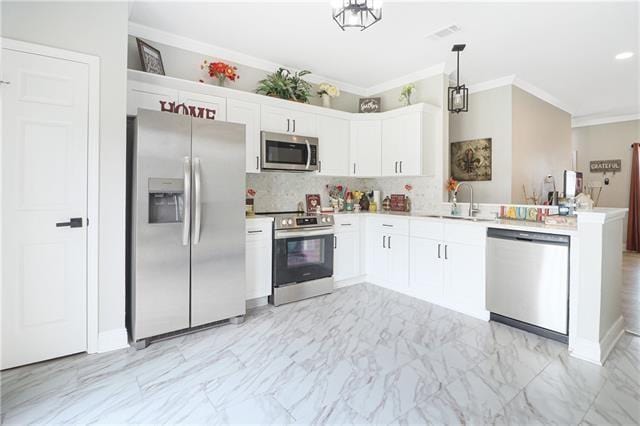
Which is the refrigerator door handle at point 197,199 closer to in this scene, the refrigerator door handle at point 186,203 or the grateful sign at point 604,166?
the refrigerator door handle at point 186,203

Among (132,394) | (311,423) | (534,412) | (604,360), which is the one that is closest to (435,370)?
(534,412)

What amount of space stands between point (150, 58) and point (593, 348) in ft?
14.8

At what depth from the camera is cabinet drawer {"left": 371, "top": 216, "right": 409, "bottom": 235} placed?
3.94 m

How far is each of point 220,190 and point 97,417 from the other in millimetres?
1753

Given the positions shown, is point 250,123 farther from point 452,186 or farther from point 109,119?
point 452,186

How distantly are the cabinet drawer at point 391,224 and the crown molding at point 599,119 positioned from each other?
6.00 m

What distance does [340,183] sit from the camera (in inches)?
193

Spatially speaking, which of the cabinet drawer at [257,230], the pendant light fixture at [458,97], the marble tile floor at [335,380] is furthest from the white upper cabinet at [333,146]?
the marble tile floor at [335,380]

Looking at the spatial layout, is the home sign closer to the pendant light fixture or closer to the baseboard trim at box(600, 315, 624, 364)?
the pendant light fixture

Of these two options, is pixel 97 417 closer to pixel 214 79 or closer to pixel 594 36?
pixel 214 79

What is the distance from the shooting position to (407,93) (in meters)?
4.28

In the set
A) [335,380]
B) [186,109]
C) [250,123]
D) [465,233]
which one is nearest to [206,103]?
[186,109]

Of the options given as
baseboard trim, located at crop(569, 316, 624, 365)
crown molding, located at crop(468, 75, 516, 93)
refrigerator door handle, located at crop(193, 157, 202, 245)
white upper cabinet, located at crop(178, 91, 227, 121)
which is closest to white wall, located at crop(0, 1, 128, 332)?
refrigerator door handle, located at crop(193, 157, 202, 245)

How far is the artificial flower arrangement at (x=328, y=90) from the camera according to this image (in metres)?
4.37
